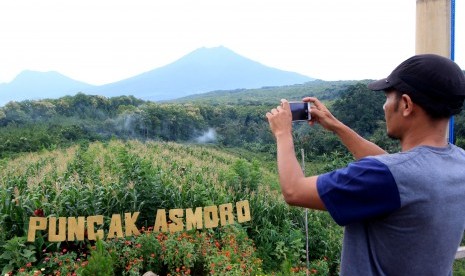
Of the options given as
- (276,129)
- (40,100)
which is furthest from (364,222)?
(40,100)

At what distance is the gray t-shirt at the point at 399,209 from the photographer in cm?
104

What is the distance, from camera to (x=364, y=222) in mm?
1121

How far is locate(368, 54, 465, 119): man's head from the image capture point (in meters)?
1.10

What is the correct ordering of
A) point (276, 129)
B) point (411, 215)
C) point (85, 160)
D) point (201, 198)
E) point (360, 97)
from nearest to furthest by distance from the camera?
1. point (411, 215)
2. point (276, 129)
3. point (201, 198)
4. point (85, 160)
5. point (360, 97)

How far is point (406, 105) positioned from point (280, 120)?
0.37 meters

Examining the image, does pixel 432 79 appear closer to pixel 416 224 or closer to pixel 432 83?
pixel 432 83

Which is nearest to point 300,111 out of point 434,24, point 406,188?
point 406,188

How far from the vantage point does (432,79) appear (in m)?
1.09

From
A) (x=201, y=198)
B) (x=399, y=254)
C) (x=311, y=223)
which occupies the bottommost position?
(x=311, y=223)

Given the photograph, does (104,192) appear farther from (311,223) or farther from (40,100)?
(40,100)

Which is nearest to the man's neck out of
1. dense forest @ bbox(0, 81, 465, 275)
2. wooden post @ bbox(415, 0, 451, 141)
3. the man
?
the man

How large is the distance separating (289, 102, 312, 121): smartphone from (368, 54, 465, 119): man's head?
42cm

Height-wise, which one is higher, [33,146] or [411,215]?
[411,215]

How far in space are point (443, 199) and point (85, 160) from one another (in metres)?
7.99
